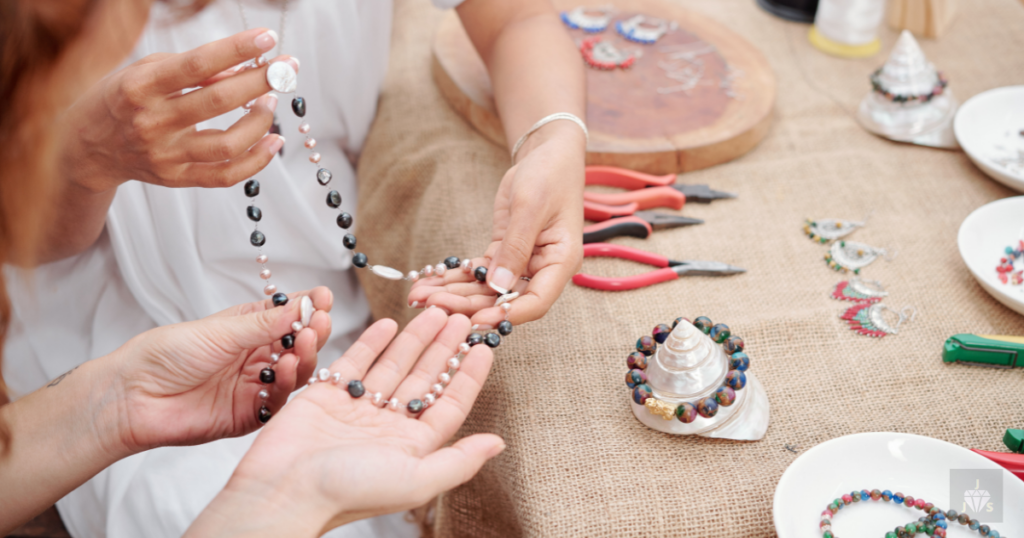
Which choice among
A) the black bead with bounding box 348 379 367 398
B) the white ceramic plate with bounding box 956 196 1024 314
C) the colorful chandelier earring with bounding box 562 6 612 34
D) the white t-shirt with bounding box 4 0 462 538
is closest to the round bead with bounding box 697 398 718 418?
the black bead with bounding box 348 379 367 398

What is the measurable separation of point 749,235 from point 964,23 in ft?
4.18

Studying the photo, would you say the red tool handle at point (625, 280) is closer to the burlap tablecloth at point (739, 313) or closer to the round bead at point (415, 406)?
the burlap tablecloth at point (739, 313)

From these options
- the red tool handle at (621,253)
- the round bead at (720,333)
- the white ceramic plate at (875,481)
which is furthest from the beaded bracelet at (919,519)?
the red tool handle at (621,253)

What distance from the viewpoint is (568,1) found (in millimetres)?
2000

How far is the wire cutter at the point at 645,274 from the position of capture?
124 cm

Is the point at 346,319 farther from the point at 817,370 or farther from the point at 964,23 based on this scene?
the point at 964,23

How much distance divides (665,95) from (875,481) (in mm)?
1093

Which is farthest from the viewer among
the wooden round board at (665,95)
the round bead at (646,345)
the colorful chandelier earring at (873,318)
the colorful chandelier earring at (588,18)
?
the colorful chandelier earring at (588,18)

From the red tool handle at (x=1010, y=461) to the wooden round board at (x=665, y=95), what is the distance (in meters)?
0.85

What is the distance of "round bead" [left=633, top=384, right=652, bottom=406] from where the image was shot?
974 mm

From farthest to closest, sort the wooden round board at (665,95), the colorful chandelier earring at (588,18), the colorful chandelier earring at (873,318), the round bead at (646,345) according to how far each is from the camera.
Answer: the colorful chandelier earring at (588,18)
the wooden round board at (665,95)
the colorful chandelier earring at (873,318)
the round bead at (646,345)

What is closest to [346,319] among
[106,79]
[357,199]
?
[357,199]

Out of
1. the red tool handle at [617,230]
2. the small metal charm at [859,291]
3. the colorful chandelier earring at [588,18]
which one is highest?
the colorful chandelier earring at [588,18]

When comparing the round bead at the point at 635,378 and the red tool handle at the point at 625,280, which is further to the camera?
the red tool handle at the point at 625,280
